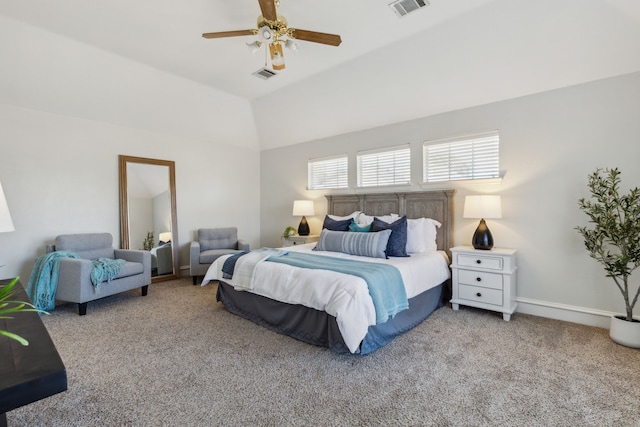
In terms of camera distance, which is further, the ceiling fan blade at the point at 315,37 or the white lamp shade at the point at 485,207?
the white lamp shade at the point at 485,207

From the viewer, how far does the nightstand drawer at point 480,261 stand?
3363 mm

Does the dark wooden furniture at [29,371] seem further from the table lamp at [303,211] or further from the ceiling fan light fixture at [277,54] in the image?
the table lamp at [303,211]

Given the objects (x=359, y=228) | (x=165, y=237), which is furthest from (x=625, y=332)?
(x=165, y=237)

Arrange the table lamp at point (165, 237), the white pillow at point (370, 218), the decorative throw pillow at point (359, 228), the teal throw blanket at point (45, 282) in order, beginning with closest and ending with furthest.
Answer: the teal throw blanket at point (45, 282) < the decorative throw pillow at point (359, 228) < the white pillow at point (370, 218) < the table lamp at point (165, 237)

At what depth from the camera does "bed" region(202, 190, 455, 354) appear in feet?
8.11

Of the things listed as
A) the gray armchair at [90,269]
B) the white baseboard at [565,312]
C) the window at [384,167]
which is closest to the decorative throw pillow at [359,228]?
the window at [384,167]

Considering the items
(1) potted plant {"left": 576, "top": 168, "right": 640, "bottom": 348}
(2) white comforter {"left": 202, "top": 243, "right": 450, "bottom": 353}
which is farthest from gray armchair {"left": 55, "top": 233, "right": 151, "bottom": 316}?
(1) potted plant {"left": 576, "top": 168, "right": 640, "bottom": 348}

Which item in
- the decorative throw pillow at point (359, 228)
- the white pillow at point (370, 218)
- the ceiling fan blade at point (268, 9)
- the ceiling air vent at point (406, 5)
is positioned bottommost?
the decorative throw pillow at point (359, 228)

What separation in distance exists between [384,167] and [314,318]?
2.88m

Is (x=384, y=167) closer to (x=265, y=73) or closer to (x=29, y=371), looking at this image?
(x=265, y=73)

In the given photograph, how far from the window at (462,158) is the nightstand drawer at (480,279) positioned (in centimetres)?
123

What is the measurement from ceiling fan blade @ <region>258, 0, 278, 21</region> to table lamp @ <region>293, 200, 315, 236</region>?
3.27 meters

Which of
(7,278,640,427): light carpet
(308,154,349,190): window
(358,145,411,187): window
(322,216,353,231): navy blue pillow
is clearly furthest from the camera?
(308,154,349,190): window

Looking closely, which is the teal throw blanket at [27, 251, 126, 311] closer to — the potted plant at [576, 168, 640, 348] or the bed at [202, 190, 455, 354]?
the bed at [202, 190, 455, 354]
